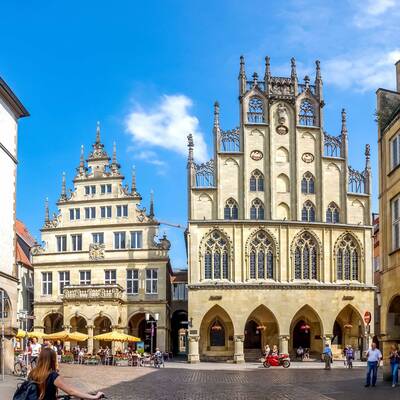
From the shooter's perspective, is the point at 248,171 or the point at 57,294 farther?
the point at 57,294

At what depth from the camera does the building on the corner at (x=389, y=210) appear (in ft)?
90.5

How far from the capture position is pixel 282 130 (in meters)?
59.2

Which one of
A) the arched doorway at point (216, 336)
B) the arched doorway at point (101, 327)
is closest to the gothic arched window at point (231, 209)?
the arched doorway at point (216, 336)

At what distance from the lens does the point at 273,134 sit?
58.6m

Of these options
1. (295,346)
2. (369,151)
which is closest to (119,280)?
(295,346)

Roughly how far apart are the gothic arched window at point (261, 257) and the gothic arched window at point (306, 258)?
1.96 m

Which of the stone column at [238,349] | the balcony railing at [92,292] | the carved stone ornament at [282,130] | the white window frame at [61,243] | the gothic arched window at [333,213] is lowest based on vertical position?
the stone column at [238,349]

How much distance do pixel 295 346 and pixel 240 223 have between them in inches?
451

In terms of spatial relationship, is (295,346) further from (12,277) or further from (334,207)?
(12,277)

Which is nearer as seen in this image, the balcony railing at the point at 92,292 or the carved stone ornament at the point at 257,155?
the carved stone ornament at the point at 257,155

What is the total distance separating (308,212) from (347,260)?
15.5 feet

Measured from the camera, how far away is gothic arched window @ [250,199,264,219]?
190 feet

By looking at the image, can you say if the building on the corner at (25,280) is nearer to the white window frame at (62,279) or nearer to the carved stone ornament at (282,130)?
the white window frame at (62,279)

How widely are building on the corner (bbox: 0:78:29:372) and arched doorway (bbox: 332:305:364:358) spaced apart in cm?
3123
